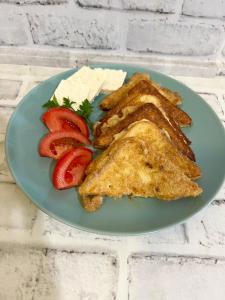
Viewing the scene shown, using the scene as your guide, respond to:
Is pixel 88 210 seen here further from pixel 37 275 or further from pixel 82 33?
pixel 82 33

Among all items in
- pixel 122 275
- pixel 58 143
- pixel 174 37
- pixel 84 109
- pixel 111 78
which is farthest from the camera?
pixel 174 37

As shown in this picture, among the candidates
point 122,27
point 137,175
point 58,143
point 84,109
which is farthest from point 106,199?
point 122,27

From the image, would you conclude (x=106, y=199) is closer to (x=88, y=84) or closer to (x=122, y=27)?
(x=88, y=84)

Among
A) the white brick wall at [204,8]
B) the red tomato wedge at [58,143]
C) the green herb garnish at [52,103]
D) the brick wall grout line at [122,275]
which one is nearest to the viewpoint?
the brick wall grout line at [122,275]

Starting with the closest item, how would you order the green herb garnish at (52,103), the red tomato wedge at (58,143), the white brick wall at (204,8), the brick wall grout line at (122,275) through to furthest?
1. the brick wall grout line at (122,275)
2. the red tomato wedge at (58,143)
3. the green herb garnish at (52,103)
4. the white brick wall at (204,8)

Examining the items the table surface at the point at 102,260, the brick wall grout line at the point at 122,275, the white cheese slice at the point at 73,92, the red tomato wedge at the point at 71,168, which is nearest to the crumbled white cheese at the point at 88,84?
the white cheese slice at the point at 73,92

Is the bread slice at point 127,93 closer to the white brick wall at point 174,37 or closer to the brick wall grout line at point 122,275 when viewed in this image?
the white brick wall at point 174,37
